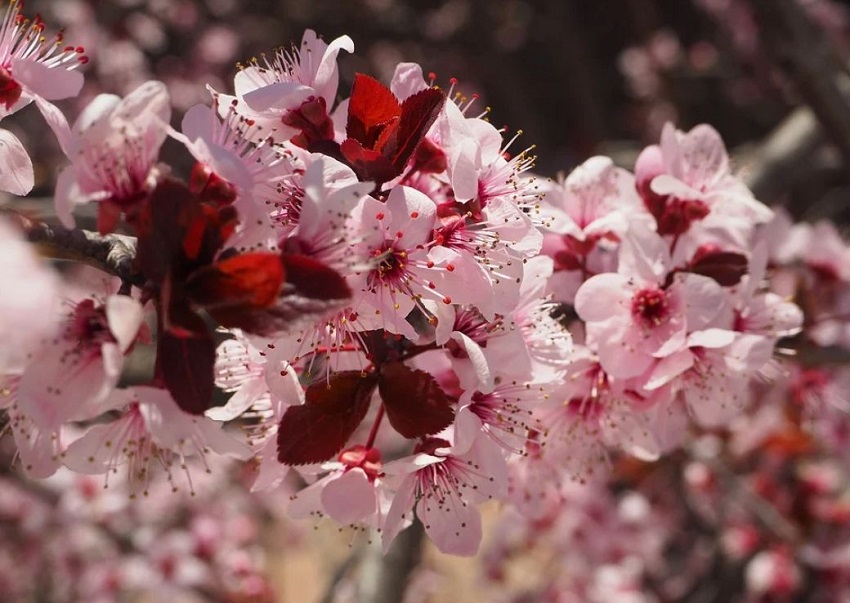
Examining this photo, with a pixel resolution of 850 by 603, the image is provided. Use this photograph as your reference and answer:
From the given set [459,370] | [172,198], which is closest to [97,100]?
[172,198]

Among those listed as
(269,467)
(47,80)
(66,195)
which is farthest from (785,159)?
(66,195)

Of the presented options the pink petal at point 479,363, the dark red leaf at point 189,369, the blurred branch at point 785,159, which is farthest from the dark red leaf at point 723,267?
the blurred branch at point 785,159

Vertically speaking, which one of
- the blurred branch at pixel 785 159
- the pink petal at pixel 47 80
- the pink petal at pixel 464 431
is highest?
the pink petal at pixel 47 80

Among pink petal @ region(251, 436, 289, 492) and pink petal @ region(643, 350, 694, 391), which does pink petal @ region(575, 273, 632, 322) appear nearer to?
pink petal @ region(643, 350, 694, 391)

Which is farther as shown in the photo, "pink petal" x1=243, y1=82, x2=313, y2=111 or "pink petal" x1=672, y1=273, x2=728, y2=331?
"pink petal" x1=672, y1=273, x2=728, y2=331

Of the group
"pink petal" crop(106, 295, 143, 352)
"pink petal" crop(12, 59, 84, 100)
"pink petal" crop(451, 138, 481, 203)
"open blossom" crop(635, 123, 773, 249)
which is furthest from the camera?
"open blossom" crop(635, 123, 773, 249)

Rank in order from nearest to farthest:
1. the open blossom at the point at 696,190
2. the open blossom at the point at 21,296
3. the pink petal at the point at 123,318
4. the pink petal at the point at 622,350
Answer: the open blossom at the point at 21,296
the pink petal at the point at 123,318
the pink petal at the point at 622,350
the open blossom at the point at 696,190

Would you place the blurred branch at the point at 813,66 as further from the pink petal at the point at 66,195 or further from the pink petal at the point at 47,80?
the pink petal at the point at 66,195

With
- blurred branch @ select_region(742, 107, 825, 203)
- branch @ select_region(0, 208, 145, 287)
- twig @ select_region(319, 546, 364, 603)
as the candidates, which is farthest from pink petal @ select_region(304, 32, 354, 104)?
blurred branch @ select_region(742, 107, 825, 203)
